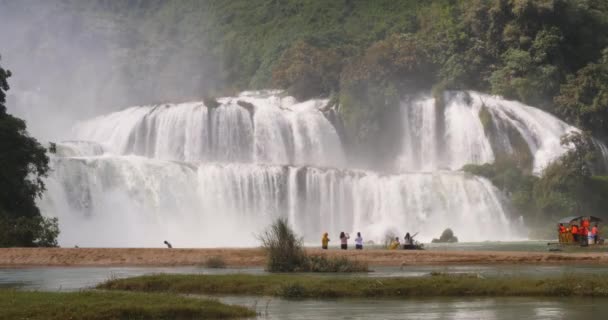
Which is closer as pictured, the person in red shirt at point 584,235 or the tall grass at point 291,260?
the tall grass at point 291,260

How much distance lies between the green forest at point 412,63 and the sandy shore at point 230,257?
40.5m

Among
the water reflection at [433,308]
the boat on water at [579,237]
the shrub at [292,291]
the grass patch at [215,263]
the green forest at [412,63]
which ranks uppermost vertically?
the green forest at [412,63]

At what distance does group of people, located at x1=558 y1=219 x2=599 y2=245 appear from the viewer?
5109cm

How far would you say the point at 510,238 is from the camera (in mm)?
78938

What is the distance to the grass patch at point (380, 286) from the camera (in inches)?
1110

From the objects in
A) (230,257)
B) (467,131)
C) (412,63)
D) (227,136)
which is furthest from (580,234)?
(412,63)

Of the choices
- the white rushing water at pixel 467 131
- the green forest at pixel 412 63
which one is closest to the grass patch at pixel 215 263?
the green forest at pixel 412 63

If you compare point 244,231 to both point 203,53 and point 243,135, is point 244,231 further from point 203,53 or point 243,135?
point 203,53

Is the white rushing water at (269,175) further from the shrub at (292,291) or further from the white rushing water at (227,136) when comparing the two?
the shrub at (292,291)

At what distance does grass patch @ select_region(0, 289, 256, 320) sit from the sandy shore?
16.6m

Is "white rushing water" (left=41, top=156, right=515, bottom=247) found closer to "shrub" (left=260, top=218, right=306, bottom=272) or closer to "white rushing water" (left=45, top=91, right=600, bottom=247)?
"white rushing water" (left=45, top=91, right=600, bottom=247)

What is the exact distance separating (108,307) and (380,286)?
8288 millimetres

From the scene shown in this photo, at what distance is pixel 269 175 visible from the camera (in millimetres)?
77562

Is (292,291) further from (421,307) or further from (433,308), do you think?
(433,308)
